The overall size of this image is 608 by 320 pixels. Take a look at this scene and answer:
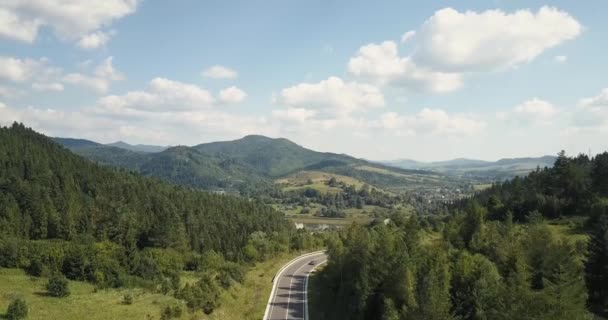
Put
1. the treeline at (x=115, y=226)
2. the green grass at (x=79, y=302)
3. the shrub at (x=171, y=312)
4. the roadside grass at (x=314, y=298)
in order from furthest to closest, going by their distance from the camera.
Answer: the treeline at (x=115, y=226) → the roadside grass at (x=314, y=298) → the shrub at (x=171, y=312) → the green grass at (x=79, y=302)

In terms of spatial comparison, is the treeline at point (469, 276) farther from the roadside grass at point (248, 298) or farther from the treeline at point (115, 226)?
the treeline at point (115, 226)

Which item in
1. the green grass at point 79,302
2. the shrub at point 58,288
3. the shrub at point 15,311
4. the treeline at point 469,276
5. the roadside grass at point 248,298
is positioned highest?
the treeline at point 469,276

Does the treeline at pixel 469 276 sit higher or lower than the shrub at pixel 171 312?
higher

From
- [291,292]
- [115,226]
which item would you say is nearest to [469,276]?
[291,292]

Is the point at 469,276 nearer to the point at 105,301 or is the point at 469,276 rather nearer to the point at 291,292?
Result: the point at 291,292

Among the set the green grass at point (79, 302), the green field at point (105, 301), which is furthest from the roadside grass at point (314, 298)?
the green grass at point (79, 302)

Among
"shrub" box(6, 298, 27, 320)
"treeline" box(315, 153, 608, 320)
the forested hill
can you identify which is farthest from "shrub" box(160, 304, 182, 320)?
the forested hill

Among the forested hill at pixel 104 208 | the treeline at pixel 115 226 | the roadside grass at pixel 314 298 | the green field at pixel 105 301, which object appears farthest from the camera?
the forested hill at pixel 104 208
